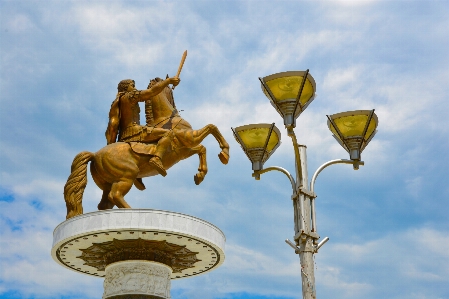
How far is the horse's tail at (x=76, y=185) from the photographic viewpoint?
13148 millimetres

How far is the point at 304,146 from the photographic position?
10.1 metres

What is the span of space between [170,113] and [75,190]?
2867 millimetres

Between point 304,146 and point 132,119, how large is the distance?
529 centimetres

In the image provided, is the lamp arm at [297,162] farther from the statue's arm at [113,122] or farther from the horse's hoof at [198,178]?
the statue's arm at [113,122]

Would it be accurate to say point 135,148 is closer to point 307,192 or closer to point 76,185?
point 76,185

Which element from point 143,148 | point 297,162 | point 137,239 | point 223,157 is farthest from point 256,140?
point 143,148

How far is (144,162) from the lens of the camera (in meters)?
13.4

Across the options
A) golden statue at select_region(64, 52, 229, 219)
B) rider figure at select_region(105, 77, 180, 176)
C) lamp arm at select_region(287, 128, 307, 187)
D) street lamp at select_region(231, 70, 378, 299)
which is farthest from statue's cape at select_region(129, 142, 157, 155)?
lamp arm at select_region(287, 128, 307, 187)

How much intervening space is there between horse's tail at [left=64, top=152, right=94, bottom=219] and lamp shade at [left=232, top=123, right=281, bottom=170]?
421 centimetres

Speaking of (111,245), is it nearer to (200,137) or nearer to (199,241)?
(199,241)

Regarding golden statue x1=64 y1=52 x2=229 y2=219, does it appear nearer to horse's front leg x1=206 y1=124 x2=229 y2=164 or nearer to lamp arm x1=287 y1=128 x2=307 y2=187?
horse's front leg x1=206 y1=124 x2=229 y2=164

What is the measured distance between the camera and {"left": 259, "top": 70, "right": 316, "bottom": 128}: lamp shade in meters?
9.48

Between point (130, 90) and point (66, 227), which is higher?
point (130, 90)

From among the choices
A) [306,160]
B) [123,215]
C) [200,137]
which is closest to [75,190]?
[123,215]
